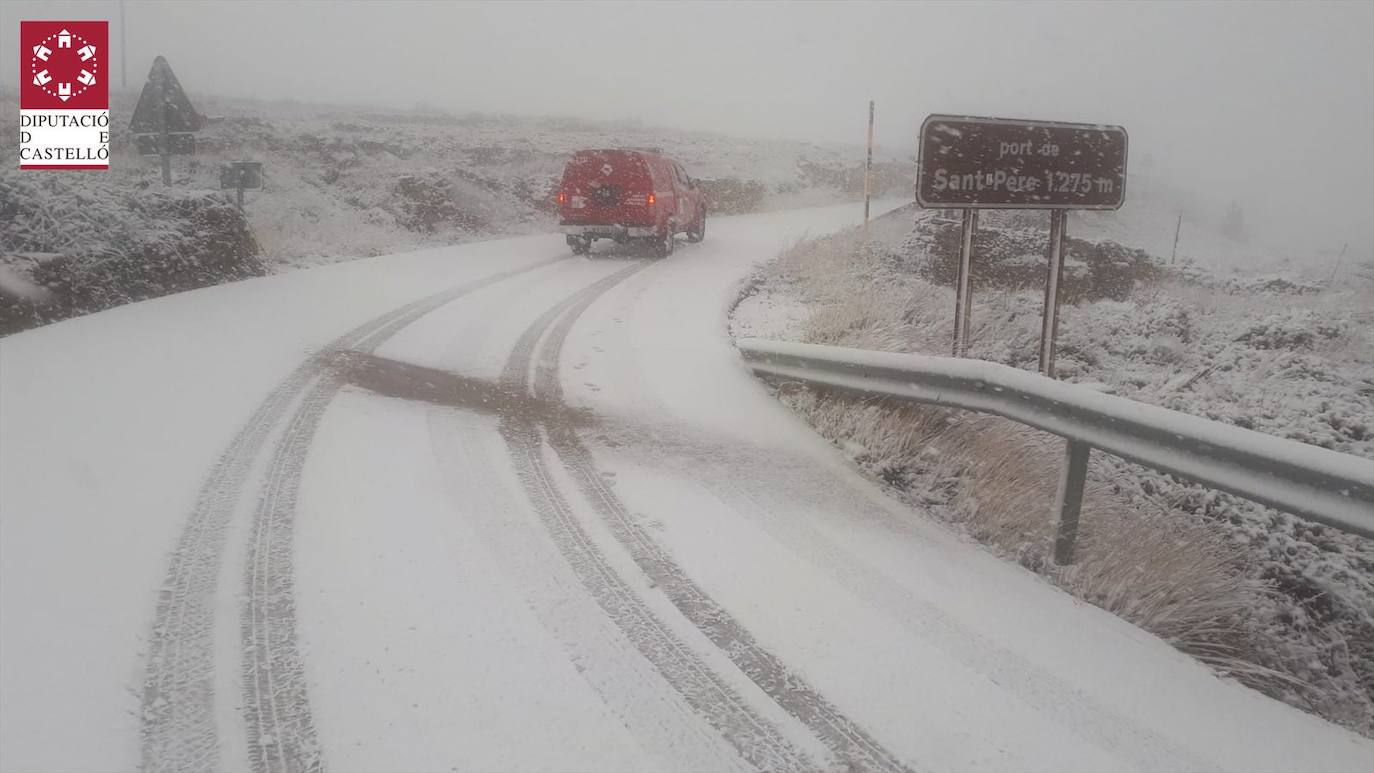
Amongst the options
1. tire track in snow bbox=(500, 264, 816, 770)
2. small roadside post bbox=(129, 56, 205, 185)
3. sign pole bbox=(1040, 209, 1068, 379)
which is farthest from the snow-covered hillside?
sign pole bbox=(1040, 209, 1068, 379)

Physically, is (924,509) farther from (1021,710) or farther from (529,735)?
(529,735)

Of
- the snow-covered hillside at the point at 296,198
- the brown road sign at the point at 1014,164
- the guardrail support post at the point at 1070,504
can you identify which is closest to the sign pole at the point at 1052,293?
the brown road sign at the point at 1014,164

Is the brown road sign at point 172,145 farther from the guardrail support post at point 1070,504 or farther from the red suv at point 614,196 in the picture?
the guardrail support post at point 1070,504

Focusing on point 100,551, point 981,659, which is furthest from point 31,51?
point 981,659

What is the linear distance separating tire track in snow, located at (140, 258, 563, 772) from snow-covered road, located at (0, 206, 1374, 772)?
0.04 feet

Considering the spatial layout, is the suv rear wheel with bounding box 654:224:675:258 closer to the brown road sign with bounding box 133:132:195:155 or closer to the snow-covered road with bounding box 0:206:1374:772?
the snow-covered road with bounding box 0:206:1374:772

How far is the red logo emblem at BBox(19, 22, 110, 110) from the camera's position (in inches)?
476

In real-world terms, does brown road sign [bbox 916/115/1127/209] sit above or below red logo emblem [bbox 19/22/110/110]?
below

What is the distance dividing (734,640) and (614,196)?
492 inches

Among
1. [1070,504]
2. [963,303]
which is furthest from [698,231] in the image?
[1070,504]

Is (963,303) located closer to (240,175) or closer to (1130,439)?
(1130,439)

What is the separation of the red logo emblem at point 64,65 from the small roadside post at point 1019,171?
13.2 m

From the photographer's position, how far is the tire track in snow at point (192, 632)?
248 cm

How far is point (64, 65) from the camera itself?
12.7 metres
